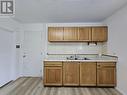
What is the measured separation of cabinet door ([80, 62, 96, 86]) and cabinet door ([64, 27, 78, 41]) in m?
1.33

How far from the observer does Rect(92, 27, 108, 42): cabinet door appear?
6516mm

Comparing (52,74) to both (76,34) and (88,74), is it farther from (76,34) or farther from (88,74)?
(76,34)

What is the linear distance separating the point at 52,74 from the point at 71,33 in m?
1.85

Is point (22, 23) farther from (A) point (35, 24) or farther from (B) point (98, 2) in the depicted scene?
(B) point (98, 2)

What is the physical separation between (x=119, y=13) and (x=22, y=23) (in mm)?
4316

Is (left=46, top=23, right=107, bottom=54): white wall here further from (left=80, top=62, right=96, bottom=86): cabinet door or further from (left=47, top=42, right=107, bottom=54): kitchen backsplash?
(left=80, top=62, right=96, bottom=86): cabinet door

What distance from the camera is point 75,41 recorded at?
684cm

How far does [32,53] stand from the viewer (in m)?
7.55

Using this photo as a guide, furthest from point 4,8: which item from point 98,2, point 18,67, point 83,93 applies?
point 18,67

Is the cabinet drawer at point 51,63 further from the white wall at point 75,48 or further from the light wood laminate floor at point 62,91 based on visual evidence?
the white wall at point 75,48

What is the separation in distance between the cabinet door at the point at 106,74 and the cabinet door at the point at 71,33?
5.04ft

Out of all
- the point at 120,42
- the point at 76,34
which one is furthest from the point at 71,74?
the point at 120,42

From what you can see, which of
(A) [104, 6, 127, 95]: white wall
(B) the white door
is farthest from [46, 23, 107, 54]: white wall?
(A) [104, 6, 127, 95]: white wall

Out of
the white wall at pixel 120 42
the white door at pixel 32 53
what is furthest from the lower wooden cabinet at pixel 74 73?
the white door at pixel 32 53
